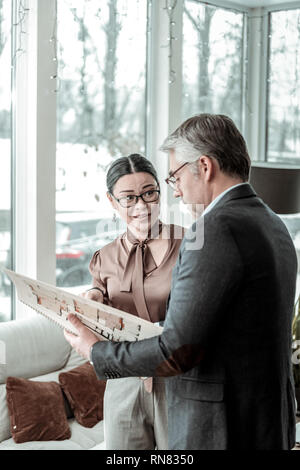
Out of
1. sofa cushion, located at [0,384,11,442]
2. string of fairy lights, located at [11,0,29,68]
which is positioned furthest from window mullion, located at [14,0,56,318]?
sofa cushion, located at [0,384,11,442]

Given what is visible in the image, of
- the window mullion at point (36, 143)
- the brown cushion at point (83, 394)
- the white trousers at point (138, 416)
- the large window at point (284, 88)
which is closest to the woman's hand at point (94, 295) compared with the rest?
the white trousers at point (138, 416)

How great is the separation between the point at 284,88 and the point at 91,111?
1628 mm

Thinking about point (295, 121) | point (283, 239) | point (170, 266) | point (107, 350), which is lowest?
point (107, 350)

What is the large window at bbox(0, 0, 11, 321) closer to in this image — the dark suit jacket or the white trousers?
the white trousers

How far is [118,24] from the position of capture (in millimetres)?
3900

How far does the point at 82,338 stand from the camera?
1.54 metres

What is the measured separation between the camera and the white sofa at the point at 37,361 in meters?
2.86

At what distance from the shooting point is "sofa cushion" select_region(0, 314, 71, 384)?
3.02m

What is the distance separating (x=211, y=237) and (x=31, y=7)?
8.05ft

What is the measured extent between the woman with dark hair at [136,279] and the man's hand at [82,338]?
30 cm

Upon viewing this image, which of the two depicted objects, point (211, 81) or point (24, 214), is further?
point (211, 81)

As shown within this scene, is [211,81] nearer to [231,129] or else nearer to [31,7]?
[31,7]

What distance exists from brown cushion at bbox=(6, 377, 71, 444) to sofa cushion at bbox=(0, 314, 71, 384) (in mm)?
104
